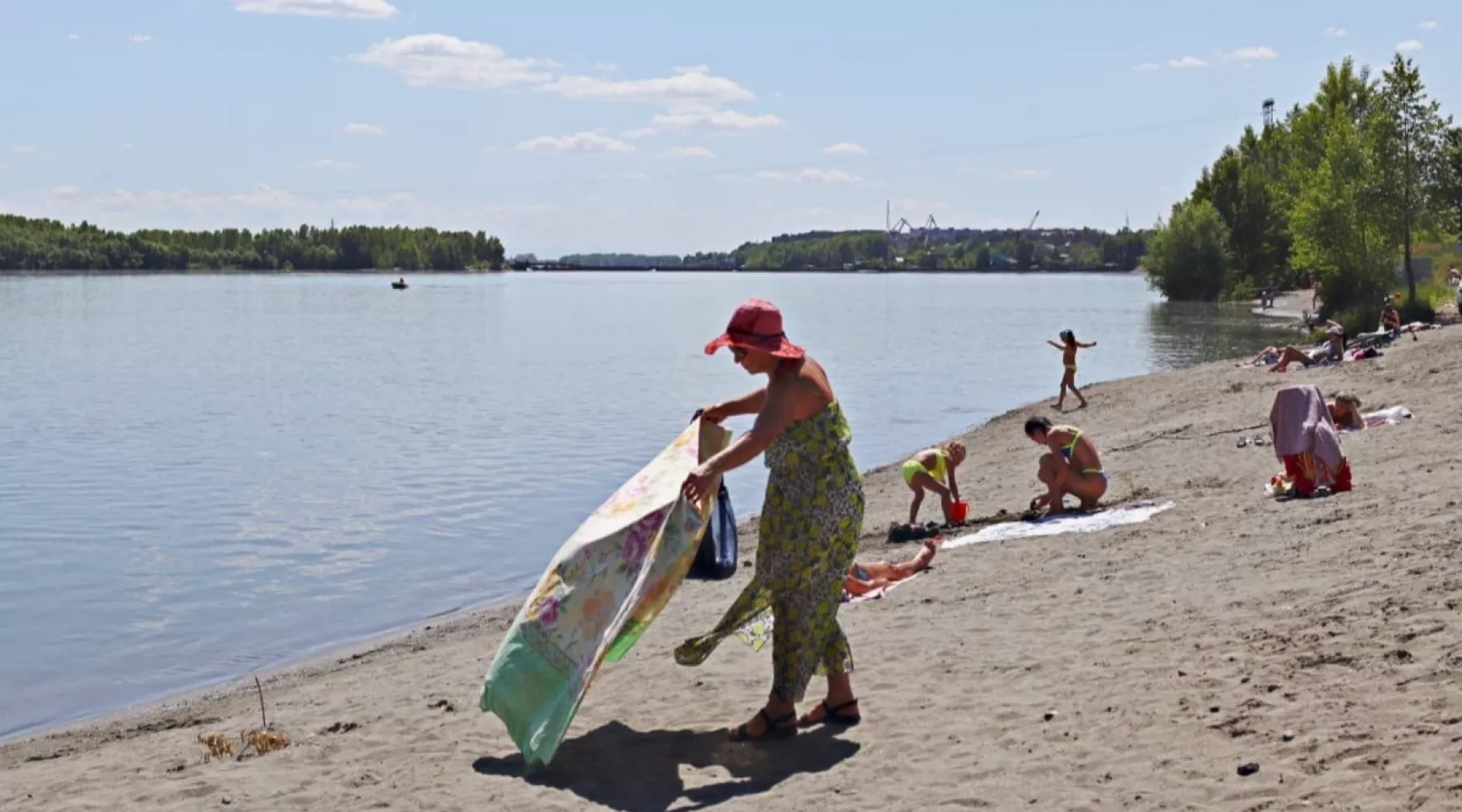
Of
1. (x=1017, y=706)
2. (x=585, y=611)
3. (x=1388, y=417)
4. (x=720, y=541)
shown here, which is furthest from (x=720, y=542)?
(x=1388, y=417)

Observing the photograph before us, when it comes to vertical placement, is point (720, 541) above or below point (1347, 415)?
below

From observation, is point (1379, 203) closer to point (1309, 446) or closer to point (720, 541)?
point (1309, 446)

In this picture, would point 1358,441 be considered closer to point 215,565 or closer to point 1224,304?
point 215,565

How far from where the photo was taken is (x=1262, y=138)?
304 feet

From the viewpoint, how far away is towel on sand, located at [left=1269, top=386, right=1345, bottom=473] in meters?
11.4

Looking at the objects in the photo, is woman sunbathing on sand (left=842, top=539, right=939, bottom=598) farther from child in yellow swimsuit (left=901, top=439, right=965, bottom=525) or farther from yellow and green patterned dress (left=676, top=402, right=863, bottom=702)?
yellow and green patterned dress (left=676, top=402, right=863, bottom=702)

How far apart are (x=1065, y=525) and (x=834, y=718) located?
5.31 m

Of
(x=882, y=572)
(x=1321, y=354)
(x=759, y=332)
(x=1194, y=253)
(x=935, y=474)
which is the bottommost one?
(x=882, y=572)

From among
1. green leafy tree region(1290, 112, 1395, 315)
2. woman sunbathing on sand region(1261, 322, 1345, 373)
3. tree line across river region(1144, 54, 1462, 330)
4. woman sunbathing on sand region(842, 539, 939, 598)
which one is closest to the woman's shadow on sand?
woman sunbathing on sand region(842, 539, 939, 598)

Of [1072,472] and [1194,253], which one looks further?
[1194,253]

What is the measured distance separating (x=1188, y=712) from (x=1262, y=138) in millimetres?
92494

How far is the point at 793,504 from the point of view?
6.81 metres

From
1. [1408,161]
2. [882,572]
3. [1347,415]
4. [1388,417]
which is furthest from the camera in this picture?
[1408,161]

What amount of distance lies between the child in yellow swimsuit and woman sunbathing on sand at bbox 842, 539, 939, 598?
6.44 feet
